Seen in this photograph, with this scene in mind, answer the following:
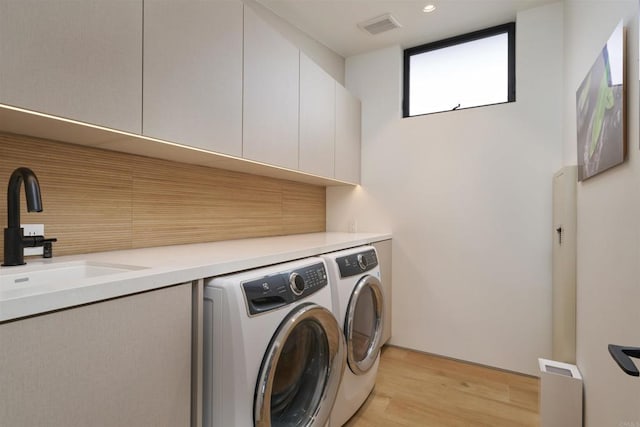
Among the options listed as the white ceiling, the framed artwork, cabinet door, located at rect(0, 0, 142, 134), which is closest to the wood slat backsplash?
cabinet door, located at rect(0, 0, 142, 134)

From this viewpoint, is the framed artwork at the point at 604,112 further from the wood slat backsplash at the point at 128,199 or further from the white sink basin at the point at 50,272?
the wood slat backsplash at the point at 128,199

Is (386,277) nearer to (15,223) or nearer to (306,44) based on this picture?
(306,44)

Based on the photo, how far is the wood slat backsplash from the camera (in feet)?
3.94

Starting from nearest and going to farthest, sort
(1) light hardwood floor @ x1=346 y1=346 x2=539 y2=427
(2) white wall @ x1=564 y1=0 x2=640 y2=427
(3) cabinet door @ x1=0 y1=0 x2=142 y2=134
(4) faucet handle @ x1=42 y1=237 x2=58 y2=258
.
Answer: (3) cabinet door @ x1=0 y1=0 x2=142 y2=134 → (2) white wall @ x1=564 y1=0 x2=640 y2=427 → (4) faucet handle @ x1=42 y1=237 x2=58 y2=258 → (1) light hardwood floor @ x1=346 y1=346 x2=539 y2=427

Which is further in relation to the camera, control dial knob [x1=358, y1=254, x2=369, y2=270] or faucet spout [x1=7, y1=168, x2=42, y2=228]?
control dial knob [x1=358, y1=254, x2=369, y2=270]

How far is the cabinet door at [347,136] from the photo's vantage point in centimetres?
252

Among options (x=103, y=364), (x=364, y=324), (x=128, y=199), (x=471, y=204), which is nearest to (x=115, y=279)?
(x=103, y=364)

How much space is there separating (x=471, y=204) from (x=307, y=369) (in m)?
1.78

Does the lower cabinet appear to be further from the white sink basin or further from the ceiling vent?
the ceiling vent

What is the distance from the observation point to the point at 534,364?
2.22 meters

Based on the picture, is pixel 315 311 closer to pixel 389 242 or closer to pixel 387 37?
pixel 389 242

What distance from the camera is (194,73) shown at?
1322 mm

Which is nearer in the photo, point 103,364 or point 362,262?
point 103,364

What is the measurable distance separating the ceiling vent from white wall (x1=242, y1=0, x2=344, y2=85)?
0.42 m
